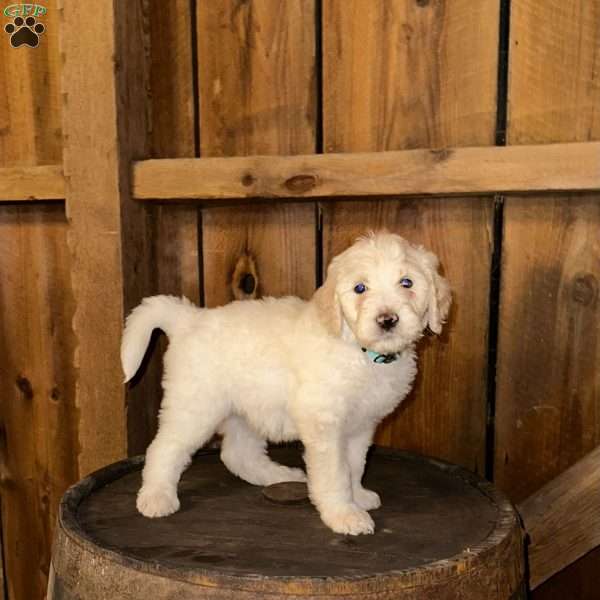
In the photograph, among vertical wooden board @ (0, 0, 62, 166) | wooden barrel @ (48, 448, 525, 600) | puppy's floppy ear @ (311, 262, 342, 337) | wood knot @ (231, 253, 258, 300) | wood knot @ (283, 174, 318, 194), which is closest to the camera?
wooden barrel @ (48, 448, 525, 600)

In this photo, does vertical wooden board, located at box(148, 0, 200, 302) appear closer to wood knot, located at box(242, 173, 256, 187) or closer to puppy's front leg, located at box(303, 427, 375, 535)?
wood knot, located at box(242, 173, 256, 187)

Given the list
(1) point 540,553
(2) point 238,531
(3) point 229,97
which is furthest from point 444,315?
(3) point 229,97

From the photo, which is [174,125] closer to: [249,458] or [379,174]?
[379,174]

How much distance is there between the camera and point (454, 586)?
1087mm

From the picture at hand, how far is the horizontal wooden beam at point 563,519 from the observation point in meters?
1.67

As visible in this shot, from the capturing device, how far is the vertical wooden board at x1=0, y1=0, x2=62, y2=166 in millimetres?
2117

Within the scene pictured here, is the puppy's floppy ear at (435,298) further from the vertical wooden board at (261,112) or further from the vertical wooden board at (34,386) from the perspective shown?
the vertical wooden board at (34,386)

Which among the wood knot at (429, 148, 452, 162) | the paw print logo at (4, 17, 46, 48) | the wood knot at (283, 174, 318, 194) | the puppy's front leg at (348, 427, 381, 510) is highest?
the paw print logo at (4, 17, 46, 48)

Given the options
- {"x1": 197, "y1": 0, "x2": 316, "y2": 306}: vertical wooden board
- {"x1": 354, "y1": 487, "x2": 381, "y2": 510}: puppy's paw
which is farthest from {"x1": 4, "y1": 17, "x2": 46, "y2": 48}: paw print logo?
{"x1": 354, "y1": 487, "x2": 381, "y2": 510}: puppy's paw

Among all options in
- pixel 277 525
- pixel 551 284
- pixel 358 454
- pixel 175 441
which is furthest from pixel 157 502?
pixel 551 284

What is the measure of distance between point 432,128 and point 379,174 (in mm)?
266

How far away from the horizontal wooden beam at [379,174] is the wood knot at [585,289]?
0.99 feet

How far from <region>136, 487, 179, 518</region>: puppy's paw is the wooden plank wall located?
934 mm

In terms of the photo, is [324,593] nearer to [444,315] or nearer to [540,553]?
[444,315]
